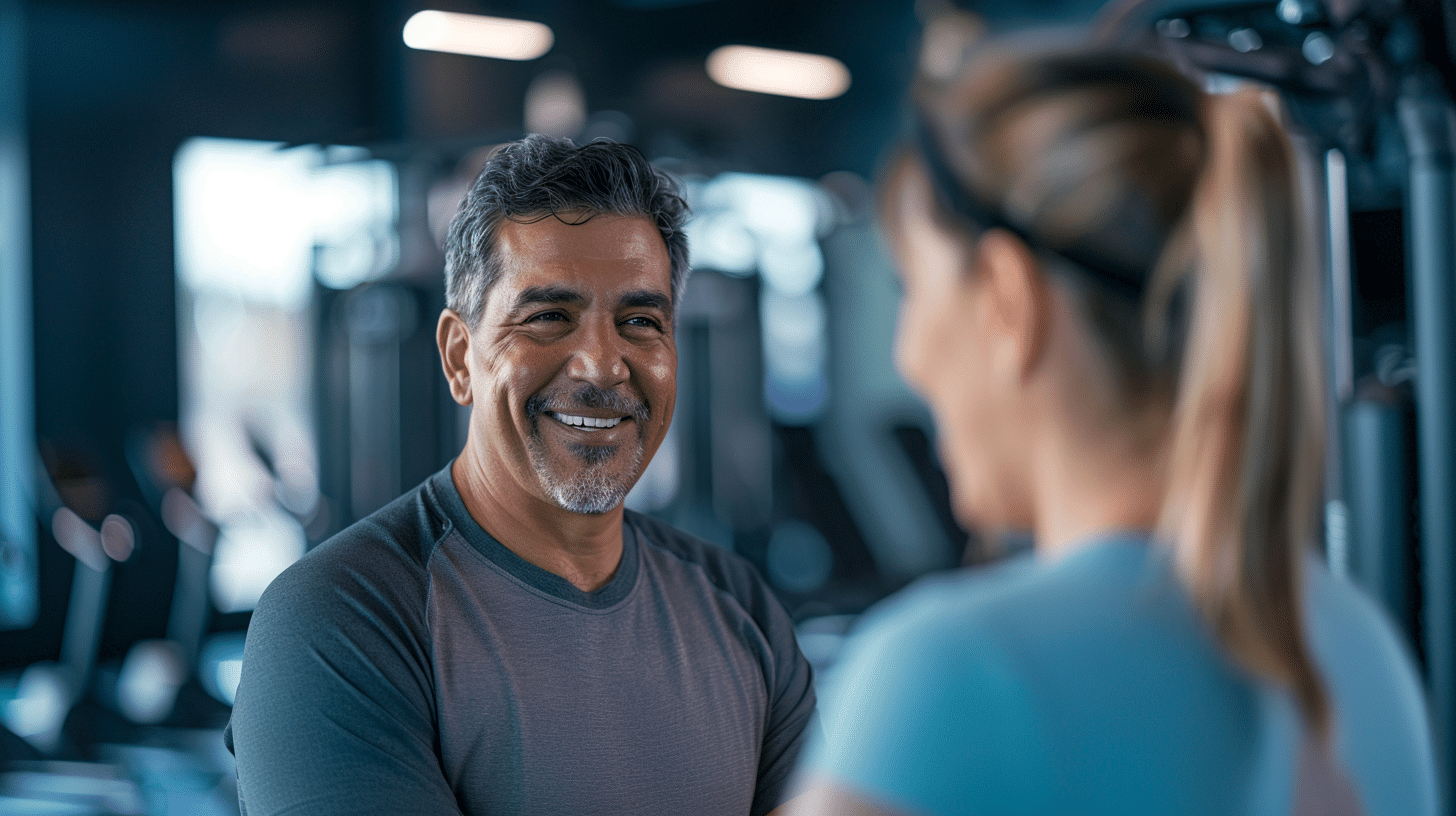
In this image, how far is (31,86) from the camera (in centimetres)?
628

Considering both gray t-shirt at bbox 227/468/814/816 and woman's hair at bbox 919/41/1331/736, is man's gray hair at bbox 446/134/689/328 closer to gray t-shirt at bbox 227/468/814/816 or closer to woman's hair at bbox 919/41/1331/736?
gray t-shirt at bbox 227/468/814/816

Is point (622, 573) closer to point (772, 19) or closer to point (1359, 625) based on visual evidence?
point (1359, 625)

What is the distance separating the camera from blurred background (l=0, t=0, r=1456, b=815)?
18.5 ft

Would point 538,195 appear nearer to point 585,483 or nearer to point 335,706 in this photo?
point 585,483

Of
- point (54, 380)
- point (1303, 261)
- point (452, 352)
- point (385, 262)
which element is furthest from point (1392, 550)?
point (54, 380)

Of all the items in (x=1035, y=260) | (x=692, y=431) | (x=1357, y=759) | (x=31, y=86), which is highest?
(x=31, y=86)

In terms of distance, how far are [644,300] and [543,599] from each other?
343 millimetres

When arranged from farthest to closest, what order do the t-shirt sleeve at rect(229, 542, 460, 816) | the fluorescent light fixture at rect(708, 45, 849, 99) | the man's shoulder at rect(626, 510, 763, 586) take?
the fluorescent light fixture at rect(708, 45, 849, 99), the man's shoulder at rect(626, 510, 763, 586), the t-shirt sleeve at rect(229, 542, 460, 816)

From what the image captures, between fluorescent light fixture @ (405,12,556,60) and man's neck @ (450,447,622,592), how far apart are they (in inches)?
215

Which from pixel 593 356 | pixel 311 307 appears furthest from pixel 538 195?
pixel 311 307

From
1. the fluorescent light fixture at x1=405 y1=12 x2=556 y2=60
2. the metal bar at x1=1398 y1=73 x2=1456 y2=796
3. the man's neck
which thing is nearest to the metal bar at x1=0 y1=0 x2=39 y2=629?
the fluorescent light fixture at x1=405 y1=12 x2=556 y2=60

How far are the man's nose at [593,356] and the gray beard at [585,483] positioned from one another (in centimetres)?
8

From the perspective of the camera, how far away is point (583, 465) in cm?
138

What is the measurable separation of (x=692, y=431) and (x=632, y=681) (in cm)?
560
